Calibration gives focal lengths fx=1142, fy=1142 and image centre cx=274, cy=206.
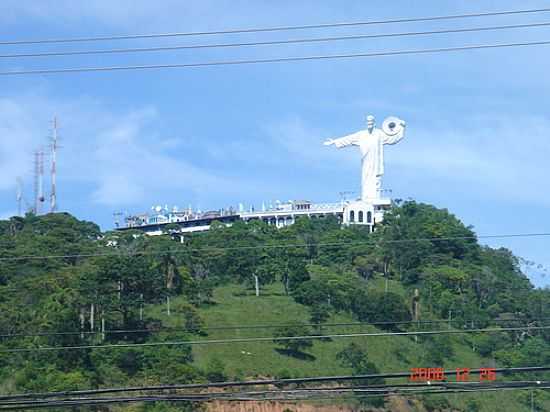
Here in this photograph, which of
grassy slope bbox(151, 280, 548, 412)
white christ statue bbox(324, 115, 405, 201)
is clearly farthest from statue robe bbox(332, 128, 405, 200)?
grassy slope bbox(151, 280, 548, 412)

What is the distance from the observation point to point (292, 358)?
137 ft

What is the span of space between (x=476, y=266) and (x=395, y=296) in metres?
7.35

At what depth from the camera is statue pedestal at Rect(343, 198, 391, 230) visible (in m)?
67.6

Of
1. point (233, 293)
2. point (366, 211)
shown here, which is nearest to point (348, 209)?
point (366, 211)

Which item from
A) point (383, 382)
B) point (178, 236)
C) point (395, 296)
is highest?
point (178, 236)

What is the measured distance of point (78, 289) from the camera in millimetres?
39406

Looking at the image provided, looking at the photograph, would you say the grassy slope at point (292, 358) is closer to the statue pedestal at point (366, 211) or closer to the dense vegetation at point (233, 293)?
the dense vegetation at point (233, 293)

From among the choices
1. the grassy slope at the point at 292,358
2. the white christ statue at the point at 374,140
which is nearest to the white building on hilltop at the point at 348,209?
the white christ statue at the point at 374,140

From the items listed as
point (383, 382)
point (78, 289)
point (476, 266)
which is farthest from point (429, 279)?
point (78, 289)

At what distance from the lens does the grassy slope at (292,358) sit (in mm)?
38375

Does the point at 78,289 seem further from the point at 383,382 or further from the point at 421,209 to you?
the point at 421,209

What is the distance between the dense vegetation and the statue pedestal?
6.17 m

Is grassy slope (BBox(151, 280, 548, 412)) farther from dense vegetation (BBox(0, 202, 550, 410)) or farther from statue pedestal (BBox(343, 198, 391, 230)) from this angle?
statue pedestal (BBox(343, 198, 391, 230))

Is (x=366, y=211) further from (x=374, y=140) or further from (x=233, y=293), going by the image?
(x=233, y=293)
